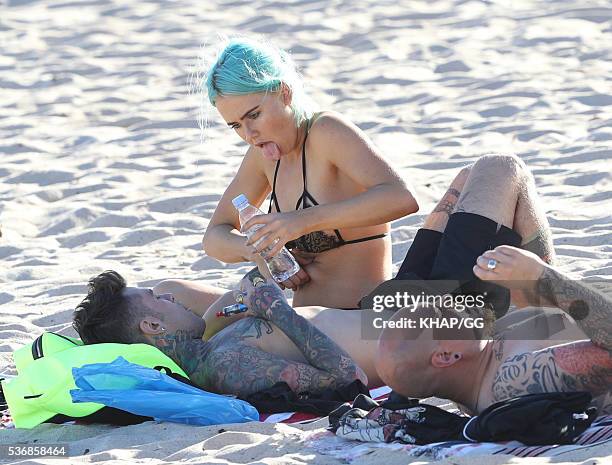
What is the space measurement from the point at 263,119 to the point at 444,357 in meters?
1.50

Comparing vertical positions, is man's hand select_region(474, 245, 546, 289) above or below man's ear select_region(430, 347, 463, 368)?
above

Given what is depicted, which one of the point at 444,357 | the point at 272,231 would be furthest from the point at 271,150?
the point at 444,357

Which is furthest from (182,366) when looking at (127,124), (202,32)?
(202,32)

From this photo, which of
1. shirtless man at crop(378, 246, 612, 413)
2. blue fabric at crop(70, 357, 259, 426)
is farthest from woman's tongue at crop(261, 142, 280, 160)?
shirtless man at crop(378, 246, 612, 413)

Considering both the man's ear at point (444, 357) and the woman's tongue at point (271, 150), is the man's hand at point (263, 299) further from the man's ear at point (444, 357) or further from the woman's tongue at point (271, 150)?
the man's ear at point (444, 357)

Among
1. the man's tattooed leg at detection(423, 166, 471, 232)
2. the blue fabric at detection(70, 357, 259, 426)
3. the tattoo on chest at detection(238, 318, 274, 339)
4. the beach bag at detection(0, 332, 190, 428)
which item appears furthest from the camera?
the man's tattooed leg at detection(423, 166, 471, 232)

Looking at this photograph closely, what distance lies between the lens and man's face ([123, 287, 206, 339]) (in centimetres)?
456

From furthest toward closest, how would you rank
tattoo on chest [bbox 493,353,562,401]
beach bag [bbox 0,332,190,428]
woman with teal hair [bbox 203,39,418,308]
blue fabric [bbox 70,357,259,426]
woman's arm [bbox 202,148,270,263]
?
woman's arm [bbox 202,148,270,263]
woman with teal hair [bbox 203,39,418,308]
beach bag [bbox 0,332,190,428]
blue fabric [bbox 70,357,259,426]
tattoo on chest [bbox 493,353,562,401]

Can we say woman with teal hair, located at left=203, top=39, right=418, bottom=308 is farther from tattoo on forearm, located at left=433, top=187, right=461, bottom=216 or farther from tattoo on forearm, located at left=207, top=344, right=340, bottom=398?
tattoo on forearm, located at left=207, top=344, right=340, bottom=398

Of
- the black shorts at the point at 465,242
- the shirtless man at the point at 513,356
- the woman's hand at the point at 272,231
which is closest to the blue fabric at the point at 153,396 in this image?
the woman's hand at the point at 272,231

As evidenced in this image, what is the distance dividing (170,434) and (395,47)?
738cm

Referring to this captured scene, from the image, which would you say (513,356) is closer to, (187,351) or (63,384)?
(187,351)

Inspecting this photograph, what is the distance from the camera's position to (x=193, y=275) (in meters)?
6.26

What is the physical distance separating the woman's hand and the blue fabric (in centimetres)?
58
